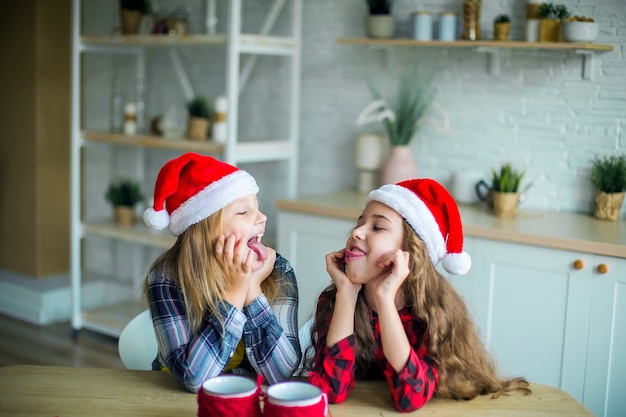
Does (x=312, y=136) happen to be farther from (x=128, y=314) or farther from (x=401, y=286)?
(x=401, y=286)

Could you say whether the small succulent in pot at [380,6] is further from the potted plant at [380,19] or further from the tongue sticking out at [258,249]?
the tongue sticking out at [258,249]

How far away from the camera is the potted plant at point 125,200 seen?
416 cm

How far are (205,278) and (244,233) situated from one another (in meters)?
0.15

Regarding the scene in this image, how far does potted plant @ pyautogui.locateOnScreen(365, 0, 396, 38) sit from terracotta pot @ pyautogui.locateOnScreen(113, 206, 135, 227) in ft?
5.10

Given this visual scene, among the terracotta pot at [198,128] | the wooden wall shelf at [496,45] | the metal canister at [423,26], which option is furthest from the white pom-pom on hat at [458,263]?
the terracotta pot at [198,128]

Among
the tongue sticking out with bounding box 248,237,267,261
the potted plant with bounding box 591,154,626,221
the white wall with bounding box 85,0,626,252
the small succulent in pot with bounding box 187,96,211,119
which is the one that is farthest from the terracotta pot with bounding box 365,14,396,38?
the tongue sticking out with bounding box 248,237,267,261

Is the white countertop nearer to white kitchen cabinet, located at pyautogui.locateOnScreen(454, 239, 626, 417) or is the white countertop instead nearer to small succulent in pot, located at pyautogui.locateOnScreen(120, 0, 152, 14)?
white kitchen cabinet, located at pyautogui.locateOnScreen(454, 239, 626, 417)

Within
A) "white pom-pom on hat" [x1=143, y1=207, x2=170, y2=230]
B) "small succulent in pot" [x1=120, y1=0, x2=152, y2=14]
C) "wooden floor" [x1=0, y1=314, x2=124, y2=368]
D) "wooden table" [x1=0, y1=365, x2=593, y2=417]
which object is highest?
"small succulent in pot" [x1=120, y1=0, x2=152, y2=14]

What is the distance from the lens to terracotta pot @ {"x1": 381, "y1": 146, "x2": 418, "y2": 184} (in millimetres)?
3453

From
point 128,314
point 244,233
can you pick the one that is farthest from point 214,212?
point 128,314

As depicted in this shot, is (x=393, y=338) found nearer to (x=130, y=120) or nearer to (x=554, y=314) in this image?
(x=554, y=314)

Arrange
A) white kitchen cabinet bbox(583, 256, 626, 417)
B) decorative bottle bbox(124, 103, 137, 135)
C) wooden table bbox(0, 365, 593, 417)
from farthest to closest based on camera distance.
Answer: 1. decorative bottle bbox(124, 103, 137, 135)
2. white kitchen cabinet bbox(583, 256, 626, 417)
3. wooden table bbox(0, 365, 593, 417)

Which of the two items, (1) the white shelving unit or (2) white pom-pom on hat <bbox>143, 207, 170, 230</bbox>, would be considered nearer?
(2) white pom-pom on hat <bbox>143, 207, 170, 230</bbox>

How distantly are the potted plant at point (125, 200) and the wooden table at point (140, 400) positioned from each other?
250 cm
